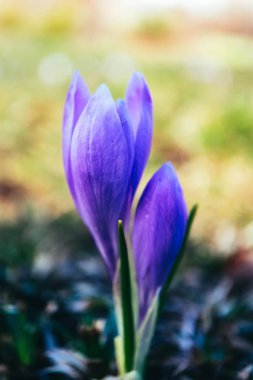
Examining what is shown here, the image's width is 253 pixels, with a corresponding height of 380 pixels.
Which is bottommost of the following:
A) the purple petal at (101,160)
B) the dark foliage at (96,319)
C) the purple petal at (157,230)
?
the dark foliage at (96,319)

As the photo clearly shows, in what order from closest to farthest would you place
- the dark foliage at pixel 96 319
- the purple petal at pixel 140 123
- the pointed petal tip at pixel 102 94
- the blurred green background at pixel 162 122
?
1. the pointed petal tip at pixel 102 94
2. the purple petal at pixel 140 123
3. the dark foliage at pixel 96 319
4. the blurred green background at pixel 162 122

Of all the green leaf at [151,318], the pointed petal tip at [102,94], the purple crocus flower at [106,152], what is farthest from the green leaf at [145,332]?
the pointed petal tip at [102,94]

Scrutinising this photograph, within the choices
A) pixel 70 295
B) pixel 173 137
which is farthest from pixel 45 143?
pixel 70 295

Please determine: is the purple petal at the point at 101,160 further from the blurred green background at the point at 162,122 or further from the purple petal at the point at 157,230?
the blurred green background at the point at 162,122

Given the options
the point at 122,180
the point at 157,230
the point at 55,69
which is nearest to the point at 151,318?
the point at 157,230

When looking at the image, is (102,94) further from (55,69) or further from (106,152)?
(55,69)

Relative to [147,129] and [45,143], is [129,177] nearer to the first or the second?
[147,129]

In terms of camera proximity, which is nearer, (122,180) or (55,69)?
(122,180)
